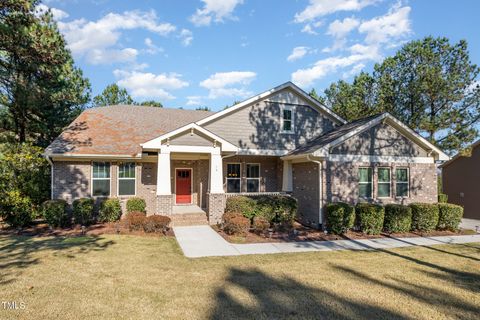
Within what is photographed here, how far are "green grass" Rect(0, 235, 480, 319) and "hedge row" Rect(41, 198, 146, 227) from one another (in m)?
2.64

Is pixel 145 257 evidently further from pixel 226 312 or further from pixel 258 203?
pixel 258 203

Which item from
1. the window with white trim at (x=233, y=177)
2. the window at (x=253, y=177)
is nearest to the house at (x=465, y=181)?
the window at (x=253, y=177)

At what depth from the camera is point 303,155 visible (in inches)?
520

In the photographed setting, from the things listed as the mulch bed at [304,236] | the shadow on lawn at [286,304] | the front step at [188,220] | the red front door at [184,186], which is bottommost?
the mulch bed at [304,236]

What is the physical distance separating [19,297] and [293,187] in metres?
11.9

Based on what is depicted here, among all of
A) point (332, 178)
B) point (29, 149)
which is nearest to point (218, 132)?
point (332, 178)

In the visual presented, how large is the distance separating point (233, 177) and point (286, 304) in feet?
35.9

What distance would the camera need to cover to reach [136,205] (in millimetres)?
13914

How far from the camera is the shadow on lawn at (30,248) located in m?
7.19

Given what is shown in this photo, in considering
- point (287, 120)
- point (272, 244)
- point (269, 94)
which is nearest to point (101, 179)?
point (272, 244)

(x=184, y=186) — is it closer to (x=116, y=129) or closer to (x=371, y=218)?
(x=116, y=129)

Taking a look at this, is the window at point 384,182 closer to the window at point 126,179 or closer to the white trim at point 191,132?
the white trim at point 191,132

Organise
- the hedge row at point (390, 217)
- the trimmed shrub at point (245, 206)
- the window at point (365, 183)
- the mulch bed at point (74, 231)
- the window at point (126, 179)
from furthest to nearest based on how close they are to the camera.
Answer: the window at point (126, 179)
the window at point (365, 183)
the trimmed shrub at point (245, 206)
the hedge row at point (390, 217)
the mulch bed at point (74, 231)

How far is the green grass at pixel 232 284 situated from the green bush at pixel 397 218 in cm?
270
